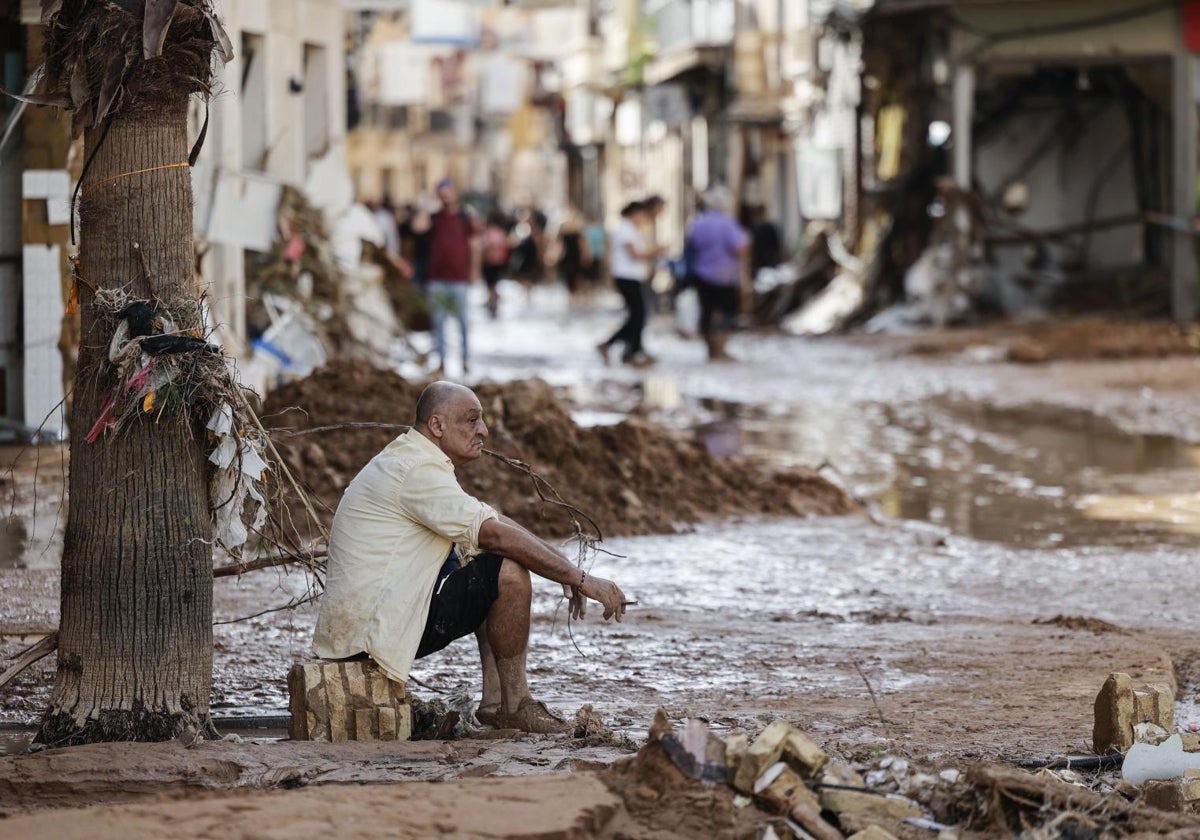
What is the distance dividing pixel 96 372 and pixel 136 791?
4.29ft

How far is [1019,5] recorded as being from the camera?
80.7 ft

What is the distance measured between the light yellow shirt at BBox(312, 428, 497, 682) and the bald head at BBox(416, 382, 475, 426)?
4.7 inches

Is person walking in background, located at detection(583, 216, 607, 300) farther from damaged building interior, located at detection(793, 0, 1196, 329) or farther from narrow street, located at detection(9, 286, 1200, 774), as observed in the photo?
narrow street, located at detection(9, 286, 1200, 774)

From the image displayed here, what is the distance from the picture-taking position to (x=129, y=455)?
5.65 meters

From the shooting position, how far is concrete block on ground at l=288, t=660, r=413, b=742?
577cm

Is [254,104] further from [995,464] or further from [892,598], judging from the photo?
[892,598]

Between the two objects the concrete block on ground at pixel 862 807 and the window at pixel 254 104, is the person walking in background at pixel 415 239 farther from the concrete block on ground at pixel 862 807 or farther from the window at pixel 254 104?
the concrete block on ground at pixel 862 807

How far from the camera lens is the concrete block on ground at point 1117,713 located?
18.0ft

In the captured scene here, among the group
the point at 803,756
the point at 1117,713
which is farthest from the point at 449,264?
the point at 803,756

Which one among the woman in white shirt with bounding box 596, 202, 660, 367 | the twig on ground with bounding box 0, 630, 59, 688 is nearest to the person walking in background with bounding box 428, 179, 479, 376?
the woman in white shirt with bounding box 596, 202, 660, 367

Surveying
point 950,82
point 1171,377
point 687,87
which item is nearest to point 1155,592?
point 1171,377

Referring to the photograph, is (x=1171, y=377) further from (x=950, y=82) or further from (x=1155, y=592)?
(x=1155, y=592)

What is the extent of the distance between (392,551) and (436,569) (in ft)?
0.52

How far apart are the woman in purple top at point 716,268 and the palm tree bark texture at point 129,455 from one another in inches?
656
